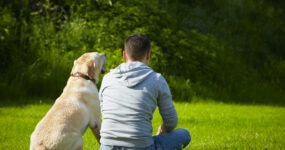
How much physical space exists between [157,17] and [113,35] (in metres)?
1.73

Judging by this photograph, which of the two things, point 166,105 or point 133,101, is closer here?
point 133,101

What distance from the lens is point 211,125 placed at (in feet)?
20.5

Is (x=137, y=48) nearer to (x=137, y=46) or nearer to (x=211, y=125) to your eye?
(x=137, y=46)

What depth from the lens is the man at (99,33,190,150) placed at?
9.42 feet

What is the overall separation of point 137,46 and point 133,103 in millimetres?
507

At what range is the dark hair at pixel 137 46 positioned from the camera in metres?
2.98

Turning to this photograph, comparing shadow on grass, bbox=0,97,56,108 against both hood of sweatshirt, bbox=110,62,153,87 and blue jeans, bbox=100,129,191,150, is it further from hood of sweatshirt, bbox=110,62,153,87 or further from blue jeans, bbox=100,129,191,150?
hood of sweatshirt, bbox=110,62,153,87

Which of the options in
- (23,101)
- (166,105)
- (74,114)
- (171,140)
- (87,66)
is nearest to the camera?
(166,105)

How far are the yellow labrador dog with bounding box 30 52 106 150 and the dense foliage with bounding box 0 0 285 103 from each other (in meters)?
4.66

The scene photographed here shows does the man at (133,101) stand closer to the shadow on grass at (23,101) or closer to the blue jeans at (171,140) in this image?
the blue jeans at (171,140)

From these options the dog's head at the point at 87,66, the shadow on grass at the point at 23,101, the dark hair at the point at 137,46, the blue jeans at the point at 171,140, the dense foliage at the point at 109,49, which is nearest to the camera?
the dark hair at the point at 137,46

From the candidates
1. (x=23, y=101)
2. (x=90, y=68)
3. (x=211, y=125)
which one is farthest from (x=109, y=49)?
(x=90, y=68)

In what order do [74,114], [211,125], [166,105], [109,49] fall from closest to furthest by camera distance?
1. [166,105]
2. [74,114]
3. [211,125]
4. [109,49]

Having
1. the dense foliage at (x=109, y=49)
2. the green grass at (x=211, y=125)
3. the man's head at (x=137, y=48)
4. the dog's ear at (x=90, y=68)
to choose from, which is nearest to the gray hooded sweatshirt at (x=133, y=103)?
the man's head at (x=137, y=48)
